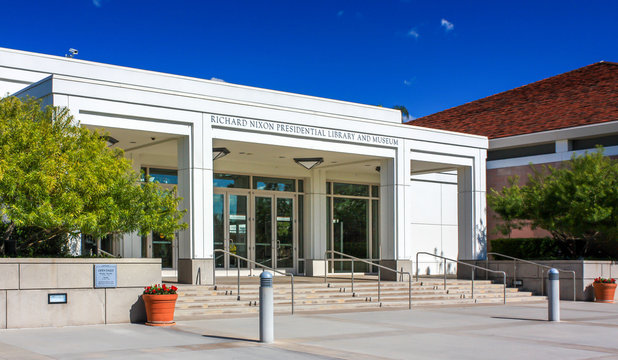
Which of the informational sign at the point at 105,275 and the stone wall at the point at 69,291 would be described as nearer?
the stone wall at the point at 69,291

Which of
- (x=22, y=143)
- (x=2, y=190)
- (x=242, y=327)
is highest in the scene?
(x=22, y=143)

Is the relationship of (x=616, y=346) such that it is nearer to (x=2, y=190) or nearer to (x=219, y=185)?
(x=2, y=190)

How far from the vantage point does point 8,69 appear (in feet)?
61.7

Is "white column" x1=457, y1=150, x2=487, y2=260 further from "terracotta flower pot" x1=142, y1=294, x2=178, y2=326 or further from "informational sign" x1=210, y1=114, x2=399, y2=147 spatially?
"terracotta flower pot" x1=142, y1=294, x2=178, y2=326

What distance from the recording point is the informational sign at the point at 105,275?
13.5 meters

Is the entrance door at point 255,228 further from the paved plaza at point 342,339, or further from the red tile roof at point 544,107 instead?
the red tile roof at point 544,107

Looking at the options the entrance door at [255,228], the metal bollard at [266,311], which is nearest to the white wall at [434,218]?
the entrance door at [255,228]

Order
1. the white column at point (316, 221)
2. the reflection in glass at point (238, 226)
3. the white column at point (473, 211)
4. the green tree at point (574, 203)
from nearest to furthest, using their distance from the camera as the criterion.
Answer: the green tree at point (574, 203) → the reflection in glass at point (238, 226) → the white column at point (473, 211) → the white column at point (316, 221)

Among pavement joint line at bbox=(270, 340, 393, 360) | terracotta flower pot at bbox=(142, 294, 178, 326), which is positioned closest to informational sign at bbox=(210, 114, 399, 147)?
terracotta flower pot at bbox=(142, 294, 178, 326)

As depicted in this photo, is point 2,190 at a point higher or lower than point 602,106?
lower

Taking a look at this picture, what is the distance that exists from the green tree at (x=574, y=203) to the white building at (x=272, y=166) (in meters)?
1.83

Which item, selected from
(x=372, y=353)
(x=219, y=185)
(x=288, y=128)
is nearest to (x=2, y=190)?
(x=372, y=353)

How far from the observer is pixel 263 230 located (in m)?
25.2

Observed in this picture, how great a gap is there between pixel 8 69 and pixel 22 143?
7015 mm
